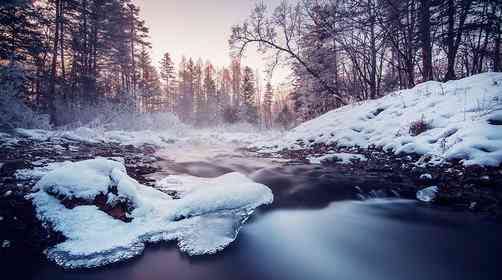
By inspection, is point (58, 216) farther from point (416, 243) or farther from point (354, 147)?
point (354, 147)

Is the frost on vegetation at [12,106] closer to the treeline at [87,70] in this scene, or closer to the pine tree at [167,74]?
the treeline at [87,70]

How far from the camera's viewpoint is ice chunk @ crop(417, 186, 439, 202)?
13.1 feet

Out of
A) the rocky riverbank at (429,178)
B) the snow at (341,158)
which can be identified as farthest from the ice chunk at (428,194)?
the snow at (341,158)

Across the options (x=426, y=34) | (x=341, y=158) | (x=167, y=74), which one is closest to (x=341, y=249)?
(x=341, y=158)

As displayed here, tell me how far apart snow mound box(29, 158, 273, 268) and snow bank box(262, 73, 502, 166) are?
3.86m

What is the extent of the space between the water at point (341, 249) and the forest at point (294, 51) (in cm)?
459

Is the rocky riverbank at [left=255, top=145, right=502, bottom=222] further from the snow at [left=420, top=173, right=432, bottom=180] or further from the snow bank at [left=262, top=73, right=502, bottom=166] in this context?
the snow bank at [left=262, top=73, right=502, bottom=166]

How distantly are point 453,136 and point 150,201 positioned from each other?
5.64 meters

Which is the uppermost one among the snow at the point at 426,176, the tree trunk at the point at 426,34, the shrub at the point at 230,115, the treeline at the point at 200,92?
the treeline at the point at 200,92

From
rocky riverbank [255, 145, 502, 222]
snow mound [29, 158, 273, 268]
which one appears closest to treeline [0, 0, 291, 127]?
snow mound [29, 158, 273, 268]

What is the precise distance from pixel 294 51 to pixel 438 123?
30.8 feet

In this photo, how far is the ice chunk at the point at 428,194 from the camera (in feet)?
13.1

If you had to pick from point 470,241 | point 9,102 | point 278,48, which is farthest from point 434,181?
point 9,102

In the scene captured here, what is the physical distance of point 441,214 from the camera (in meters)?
3.52
